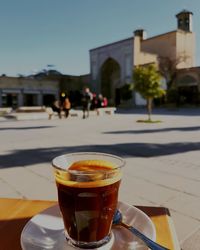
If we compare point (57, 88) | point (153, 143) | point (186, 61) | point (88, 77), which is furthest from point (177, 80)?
point (153, 143)

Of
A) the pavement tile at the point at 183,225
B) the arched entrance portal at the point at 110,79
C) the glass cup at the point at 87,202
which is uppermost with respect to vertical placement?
the arched entrance portal at the point at 110,79

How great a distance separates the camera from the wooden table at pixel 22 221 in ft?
2.77

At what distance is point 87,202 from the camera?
0.86 m

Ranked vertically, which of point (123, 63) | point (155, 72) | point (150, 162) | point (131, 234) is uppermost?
point (123, 63)

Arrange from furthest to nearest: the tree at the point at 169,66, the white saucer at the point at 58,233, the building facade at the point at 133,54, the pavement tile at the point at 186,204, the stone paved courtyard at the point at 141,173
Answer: the building facade at the point at 133,54
the tree at the point at 169,66
the stone paved courtyard at the point at 141,173
the pavement tile at the point at 186,204
the white saucer at the point at 58,233

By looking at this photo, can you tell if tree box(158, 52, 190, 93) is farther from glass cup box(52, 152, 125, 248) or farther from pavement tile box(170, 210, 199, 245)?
glass cup box(52, 152, 125, 248)

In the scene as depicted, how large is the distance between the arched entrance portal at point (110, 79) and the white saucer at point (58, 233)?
36088 mm

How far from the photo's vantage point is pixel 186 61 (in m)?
36.6

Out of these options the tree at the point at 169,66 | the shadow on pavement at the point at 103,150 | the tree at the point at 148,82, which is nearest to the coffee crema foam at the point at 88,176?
the shadow on pavement at the point at 103,150

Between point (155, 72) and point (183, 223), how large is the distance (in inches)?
417

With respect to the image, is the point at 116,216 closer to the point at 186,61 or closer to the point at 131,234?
the point at 131,234

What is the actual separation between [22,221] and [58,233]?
0.56 ft

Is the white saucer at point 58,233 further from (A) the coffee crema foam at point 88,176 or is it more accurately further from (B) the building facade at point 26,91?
(B) the building facade at point 26,91

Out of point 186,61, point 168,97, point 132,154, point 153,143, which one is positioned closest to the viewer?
point 132,154
